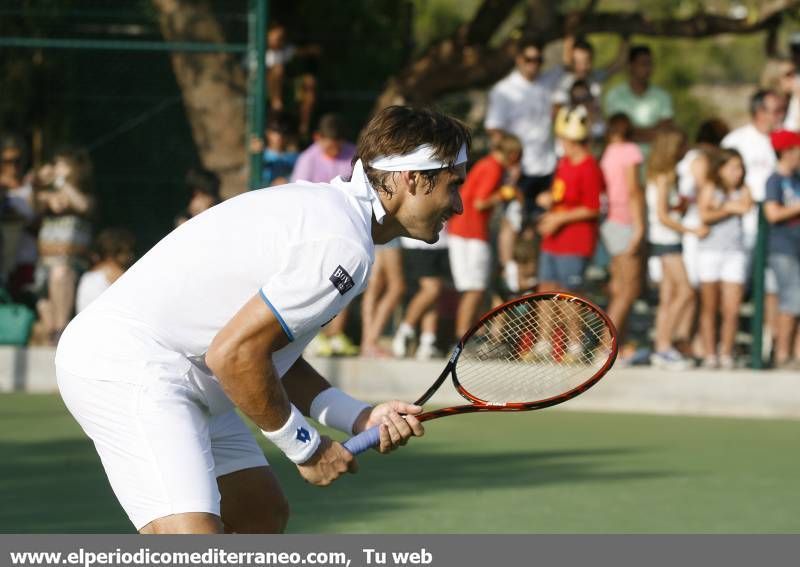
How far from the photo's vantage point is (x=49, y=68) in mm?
12602

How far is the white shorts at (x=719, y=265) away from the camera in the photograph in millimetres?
11000

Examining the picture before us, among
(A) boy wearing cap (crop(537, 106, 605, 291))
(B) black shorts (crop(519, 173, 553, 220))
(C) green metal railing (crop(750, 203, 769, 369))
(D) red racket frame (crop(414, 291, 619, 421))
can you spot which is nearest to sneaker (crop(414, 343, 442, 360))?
(A) boy wearing cap (crop(537, 106, 605, 291))

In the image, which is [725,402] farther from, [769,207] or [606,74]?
[606,74]

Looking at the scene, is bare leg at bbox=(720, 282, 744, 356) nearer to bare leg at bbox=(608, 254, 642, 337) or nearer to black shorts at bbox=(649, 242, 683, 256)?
black shorts at bbox=(649, 242, 683, 256)

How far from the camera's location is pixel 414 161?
453 centimetres

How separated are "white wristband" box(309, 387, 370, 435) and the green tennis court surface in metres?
2.15

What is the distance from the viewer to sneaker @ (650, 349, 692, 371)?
10.9 metres

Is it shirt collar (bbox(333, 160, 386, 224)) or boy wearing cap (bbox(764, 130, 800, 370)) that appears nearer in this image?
shirt collar (bbox(333, 160, 386, 224))

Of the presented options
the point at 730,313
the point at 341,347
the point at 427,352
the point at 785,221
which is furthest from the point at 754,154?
the point at 341,347

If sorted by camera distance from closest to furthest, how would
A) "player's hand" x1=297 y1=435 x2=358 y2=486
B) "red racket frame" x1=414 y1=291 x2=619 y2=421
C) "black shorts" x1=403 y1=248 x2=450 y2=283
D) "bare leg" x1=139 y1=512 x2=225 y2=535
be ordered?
"bare leg" x1=139 y1=512 x2=225 y2=535 → "player's hand" x1=297 y1=435 x2=358 y2=486 → "red racket frame" x1=414 y1=291 x2=619 y2=421 → "black shorts" x1=403 y1=248 x2=450 y2=283

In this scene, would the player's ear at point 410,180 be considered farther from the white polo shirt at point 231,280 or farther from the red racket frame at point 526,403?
the red racket frame at point 526,403

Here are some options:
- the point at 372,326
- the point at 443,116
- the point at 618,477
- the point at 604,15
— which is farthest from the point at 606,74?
the point at 443,116

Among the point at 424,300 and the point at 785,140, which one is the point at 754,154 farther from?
the point at 424,300

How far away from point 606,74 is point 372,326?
291cm
